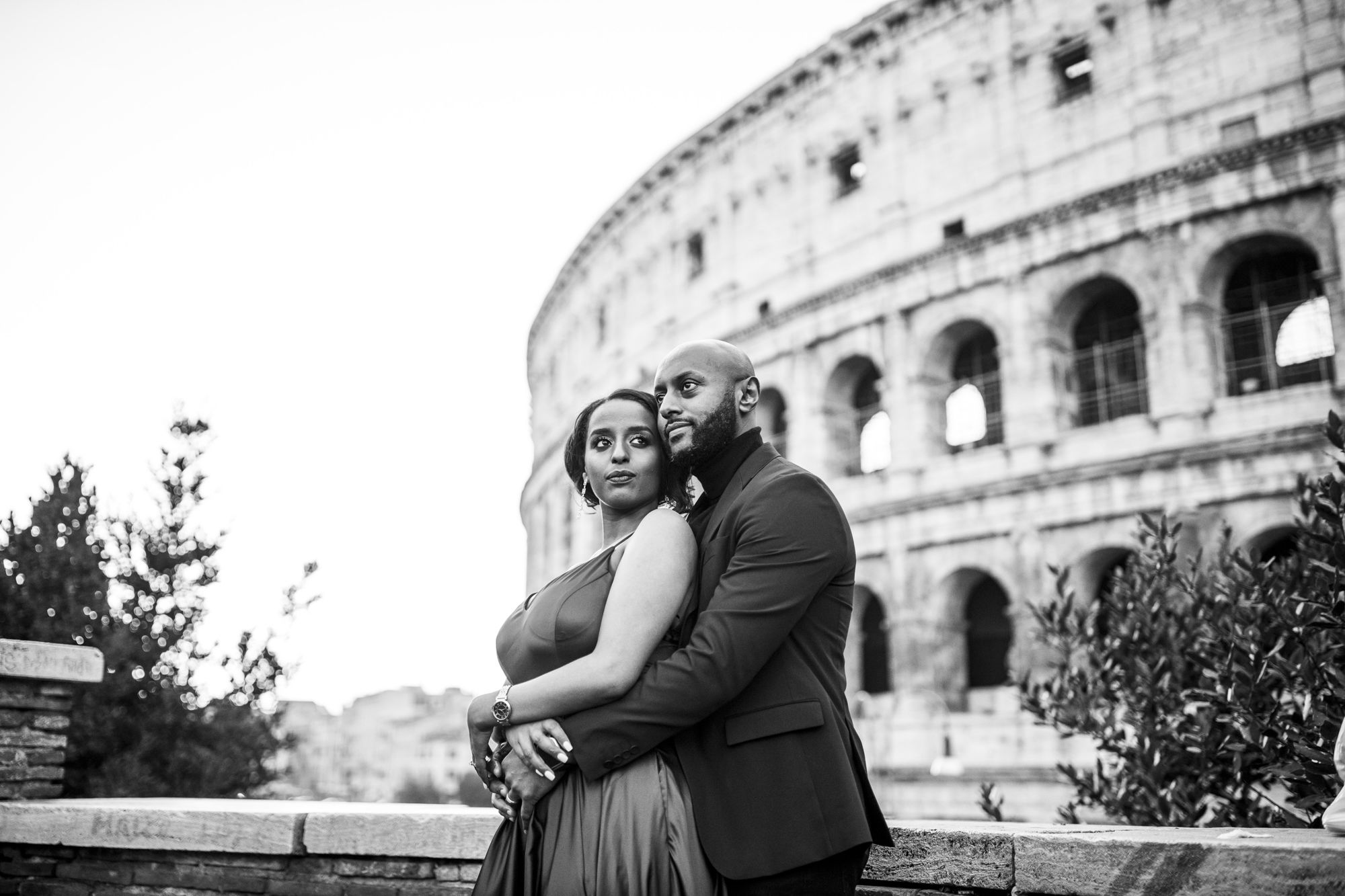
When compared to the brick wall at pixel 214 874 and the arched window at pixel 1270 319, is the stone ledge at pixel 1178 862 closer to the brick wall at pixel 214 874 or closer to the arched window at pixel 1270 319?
the brick wall at pixel 214 874

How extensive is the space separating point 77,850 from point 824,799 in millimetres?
3880

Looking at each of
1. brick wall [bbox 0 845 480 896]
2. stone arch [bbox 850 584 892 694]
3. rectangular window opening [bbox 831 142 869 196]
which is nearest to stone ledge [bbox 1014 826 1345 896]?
brick wall [bbox 0 845 480 896]

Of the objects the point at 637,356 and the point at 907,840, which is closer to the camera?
the point at 907,840

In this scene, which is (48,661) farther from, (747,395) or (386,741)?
(386,741)

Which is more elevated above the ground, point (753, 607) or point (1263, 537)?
point (1263, 537)

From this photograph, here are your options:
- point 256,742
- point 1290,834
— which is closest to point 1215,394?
point 256,742

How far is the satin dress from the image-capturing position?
2.27 meters

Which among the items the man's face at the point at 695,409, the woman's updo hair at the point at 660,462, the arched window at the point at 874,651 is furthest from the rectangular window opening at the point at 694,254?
the man's face at the point at 695,409

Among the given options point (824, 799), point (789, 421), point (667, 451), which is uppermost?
point (789, 421)

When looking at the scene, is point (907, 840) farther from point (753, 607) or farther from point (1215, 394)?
point (1215, 394)

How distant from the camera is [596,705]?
7.57 feet

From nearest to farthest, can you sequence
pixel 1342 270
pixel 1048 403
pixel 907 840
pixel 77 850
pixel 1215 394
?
pixel 907 840, pixel 77 850, pixel 1342 270, pixel 1215 394, pixel 1048 403

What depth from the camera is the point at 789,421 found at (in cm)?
2225

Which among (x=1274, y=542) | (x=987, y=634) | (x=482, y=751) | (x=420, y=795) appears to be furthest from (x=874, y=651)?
(x=420, y=795)
